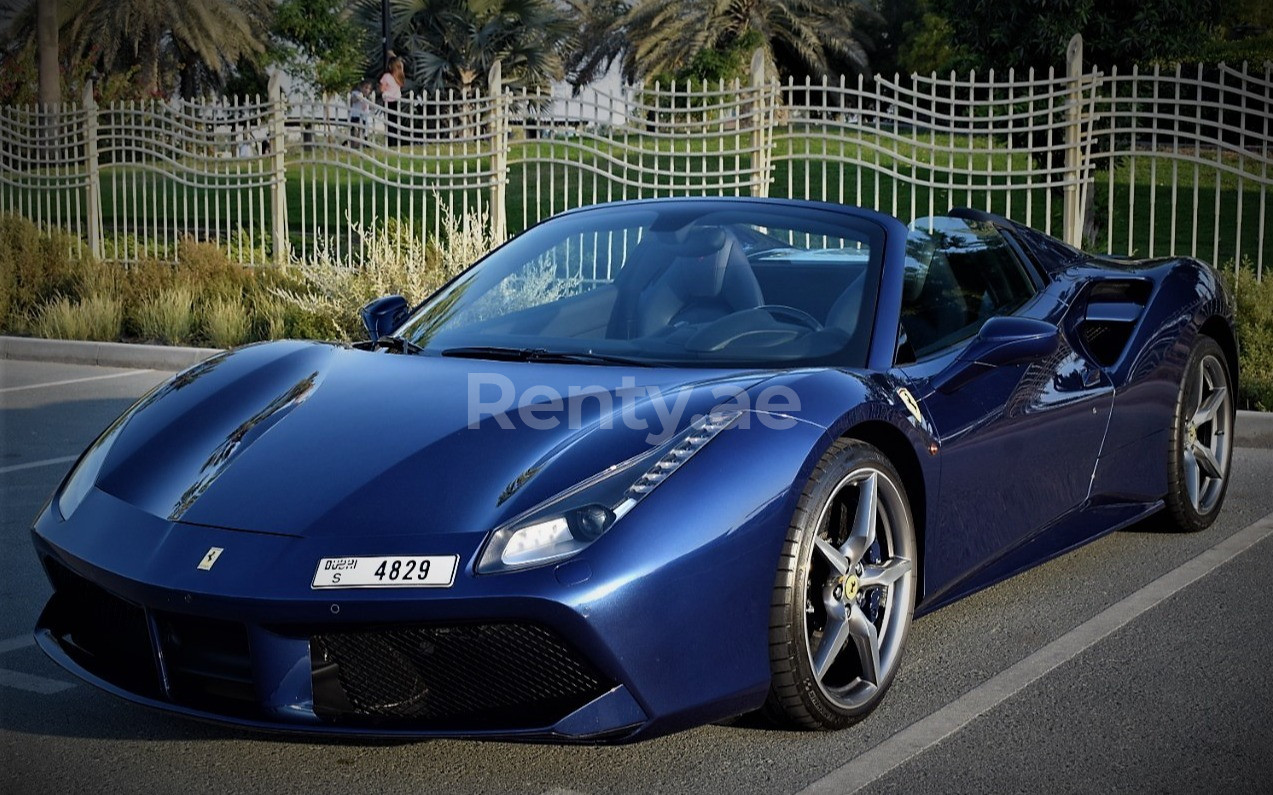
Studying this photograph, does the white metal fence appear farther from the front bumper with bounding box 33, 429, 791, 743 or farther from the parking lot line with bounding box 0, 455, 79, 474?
the front bumper with bounding box 33, 429, 791, 743

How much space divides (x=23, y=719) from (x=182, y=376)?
1.08m

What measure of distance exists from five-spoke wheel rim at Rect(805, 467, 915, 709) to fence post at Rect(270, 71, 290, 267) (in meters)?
12.5

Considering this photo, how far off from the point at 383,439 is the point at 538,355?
70 cm

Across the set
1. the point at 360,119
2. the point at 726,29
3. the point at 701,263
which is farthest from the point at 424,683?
the point at 726,29

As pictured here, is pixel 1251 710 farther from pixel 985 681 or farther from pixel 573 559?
pixel 573 559

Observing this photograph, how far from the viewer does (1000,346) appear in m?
4.30

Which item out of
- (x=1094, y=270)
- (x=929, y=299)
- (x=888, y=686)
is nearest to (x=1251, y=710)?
(x=888, y=686)

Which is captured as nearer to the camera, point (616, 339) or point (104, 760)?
point (104, 760)

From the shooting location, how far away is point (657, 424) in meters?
3.56

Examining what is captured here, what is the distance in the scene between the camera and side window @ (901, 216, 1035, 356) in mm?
4469

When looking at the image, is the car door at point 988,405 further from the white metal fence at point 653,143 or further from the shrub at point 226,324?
the shrub at point 226,324

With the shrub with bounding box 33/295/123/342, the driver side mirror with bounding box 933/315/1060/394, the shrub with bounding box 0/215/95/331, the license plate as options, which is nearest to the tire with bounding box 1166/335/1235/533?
the driver side mirror with bounding box 933/315/1060/394

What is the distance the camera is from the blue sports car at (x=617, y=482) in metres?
3.14

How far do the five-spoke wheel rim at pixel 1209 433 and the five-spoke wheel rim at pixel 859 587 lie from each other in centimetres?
231
